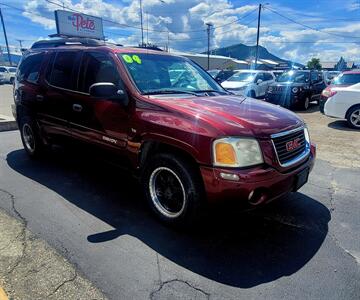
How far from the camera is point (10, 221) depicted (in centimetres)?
346

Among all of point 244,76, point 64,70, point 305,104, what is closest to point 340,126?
point 305,104

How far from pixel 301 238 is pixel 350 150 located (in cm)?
436

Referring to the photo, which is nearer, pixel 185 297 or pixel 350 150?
pixel 185 297

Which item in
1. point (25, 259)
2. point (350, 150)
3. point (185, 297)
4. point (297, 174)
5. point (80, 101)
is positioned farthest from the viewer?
point (350, 150)

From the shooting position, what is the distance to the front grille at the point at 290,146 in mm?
3029

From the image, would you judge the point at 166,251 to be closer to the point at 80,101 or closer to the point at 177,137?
the point at 177,137

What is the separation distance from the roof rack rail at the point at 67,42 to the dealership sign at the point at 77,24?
608 inches

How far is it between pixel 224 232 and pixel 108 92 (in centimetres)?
195

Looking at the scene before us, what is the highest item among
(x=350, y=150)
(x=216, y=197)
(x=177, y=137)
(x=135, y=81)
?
(x=135, y=81)

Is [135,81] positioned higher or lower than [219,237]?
higher

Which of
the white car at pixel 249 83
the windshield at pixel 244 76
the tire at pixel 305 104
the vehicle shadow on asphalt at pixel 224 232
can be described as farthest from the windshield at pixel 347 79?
the vehicle shadow on asphalt at pixel 224 232

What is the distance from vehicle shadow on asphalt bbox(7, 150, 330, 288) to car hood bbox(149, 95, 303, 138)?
78cm

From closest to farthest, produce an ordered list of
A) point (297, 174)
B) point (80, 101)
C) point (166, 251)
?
point (166, 251) < point (297, 174) < point (80, 101)

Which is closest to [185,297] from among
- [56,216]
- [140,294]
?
[140,294]
